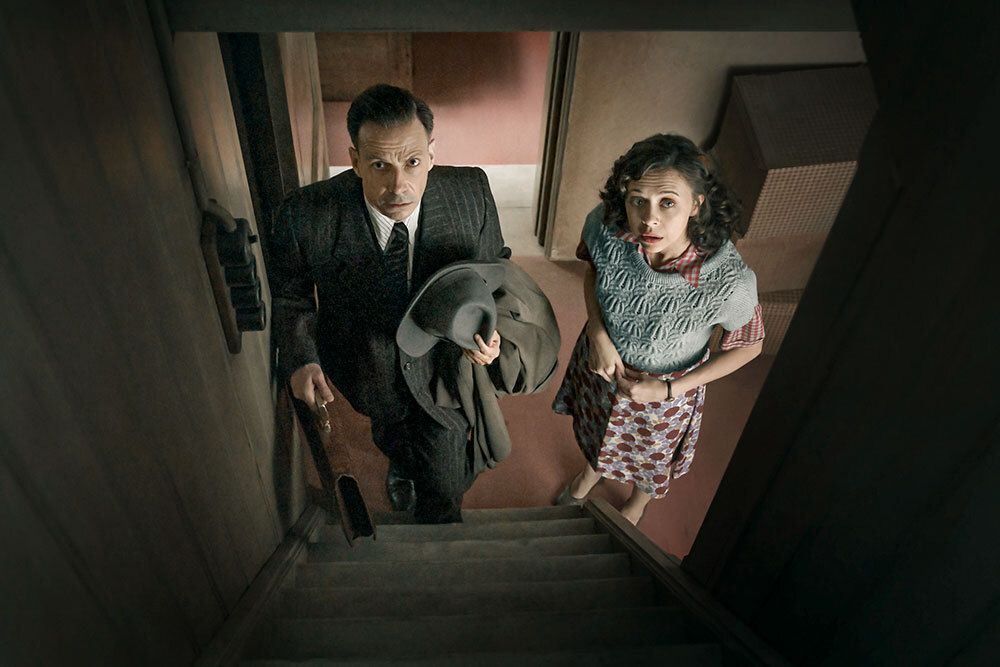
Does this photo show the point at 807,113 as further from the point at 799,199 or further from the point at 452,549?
the point at 452,549

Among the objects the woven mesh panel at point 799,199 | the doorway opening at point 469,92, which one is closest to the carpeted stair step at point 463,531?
the woven mesh panel at point 799,199

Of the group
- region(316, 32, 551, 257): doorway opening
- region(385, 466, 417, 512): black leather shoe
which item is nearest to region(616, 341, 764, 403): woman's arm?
region(385, 466, 417, 512): black leather shoe

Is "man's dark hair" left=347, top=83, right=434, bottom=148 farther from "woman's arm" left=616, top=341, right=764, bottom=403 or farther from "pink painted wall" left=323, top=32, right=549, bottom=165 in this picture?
"pink painted wall" left=323, top=32, right=549, bottom=165

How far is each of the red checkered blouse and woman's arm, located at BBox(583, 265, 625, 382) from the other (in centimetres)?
21

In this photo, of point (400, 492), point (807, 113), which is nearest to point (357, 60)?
point (807, 113)

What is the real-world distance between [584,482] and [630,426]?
A: 0.73m

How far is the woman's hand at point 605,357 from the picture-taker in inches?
73.3

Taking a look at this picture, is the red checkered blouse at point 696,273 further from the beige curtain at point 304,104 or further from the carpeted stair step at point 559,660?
the beige curtain at point 304,104

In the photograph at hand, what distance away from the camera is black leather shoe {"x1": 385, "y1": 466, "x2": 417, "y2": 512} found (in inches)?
109

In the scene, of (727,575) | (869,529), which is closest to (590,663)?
(727,575)

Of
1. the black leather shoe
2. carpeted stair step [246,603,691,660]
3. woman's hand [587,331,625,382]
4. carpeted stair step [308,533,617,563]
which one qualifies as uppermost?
woman's hand [587,331,625,382]

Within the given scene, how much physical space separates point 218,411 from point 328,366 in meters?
0.63

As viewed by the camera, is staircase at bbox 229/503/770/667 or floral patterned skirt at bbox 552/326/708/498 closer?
staircase at bbox 229/503/770/667

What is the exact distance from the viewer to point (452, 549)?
6.83 feet
